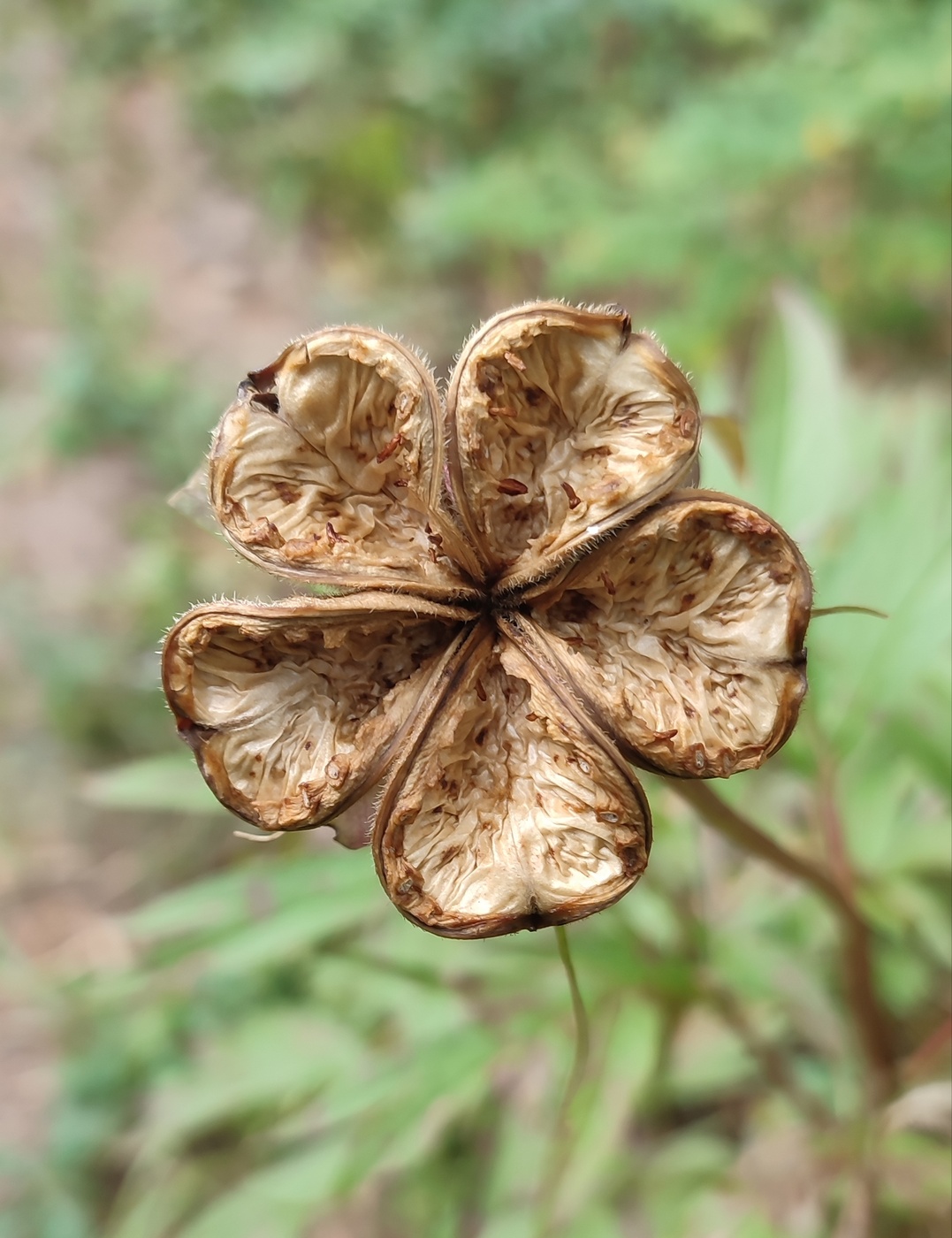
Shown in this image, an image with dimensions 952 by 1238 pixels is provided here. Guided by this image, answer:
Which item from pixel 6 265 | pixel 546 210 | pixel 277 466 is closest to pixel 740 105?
pixel 546 210

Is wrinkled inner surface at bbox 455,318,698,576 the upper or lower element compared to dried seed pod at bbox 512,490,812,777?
upper

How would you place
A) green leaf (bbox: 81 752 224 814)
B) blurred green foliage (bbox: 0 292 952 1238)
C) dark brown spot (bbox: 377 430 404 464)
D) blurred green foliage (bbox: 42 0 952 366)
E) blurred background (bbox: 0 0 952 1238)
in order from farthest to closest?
blurred green foliage (bbox: 42 0 952 366), green leaf (bbox: 81 752 224 814), blurred background (bbox: 0 0 952 1238), blurred green foliage (bbox: 0 292 952 1238), dark brown spot (bbox: 377 430 404 464)

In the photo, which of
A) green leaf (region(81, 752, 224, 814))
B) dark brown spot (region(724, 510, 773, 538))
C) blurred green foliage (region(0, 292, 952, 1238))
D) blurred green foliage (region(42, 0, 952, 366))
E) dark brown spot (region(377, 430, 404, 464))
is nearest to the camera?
dark brown spot (region(724, 510, 773, 538))

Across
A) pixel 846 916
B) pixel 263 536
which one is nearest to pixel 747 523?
pixel 263 536

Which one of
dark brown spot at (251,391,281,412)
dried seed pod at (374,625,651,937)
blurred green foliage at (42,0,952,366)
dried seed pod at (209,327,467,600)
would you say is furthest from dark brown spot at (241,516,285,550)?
blurred green foliage at (42,0,952,366)

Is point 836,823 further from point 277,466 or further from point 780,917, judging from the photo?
point 277,466

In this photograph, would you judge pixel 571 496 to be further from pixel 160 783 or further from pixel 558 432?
pixel 160 783

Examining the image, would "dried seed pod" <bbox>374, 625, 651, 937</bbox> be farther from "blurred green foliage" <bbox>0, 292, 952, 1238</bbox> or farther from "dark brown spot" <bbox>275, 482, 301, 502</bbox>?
"blurred green foliage" <bbox>0, 292, 952, 1238</bbox>
